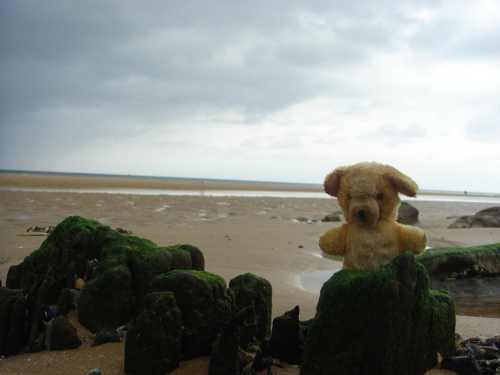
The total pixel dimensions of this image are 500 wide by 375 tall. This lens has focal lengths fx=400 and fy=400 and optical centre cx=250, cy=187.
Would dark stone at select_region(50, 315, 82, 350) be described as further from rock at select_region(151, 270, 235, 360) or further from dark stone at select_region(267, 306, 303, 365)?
dark stone at select_region(267, 306, 303, 365)

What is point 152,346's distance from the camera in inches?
117

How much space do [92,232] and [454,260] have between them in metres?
5.58

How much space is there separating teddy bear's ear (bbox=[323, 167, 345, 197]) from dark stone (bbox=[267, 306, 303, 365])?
1.11 m

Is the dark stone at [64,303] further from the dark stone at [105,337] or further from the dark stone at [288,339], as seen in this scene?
the dark stone at [288,339]

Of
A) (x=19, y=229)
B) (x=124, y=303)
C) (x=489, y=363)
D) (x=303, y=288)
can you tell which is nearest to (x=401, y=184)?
(x=489, y=363)

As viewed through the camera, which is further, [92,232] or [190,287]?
[92,232]

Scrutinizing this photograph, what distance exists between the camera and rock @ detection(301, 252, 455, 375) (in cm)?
262

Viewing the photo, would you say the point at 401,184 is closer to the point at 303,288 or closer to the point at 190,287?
the point at 190,287

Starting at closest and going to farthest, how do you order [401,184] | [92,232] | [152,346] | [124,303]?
[152,346]
[401,184]
[124,303]
[92,232]

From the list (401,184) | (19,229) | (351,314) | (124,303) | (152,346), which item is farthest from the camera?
(19,229)

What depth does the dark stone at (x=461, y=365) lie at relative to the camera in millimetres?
3174

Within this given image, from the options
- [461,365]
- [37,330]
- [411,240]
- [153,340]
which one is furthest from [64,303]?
[461,365]

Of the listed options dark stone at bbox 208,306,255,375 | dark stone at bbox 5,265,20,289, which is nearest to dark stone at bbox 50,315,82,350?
dark stone at bbox 5,265,20,289

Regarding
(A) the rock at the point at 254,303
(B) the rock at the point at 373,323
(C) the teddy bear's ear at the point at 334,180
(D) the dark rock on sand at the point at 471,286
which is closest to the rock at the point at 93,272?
(A) the rock at the point at 254,303
